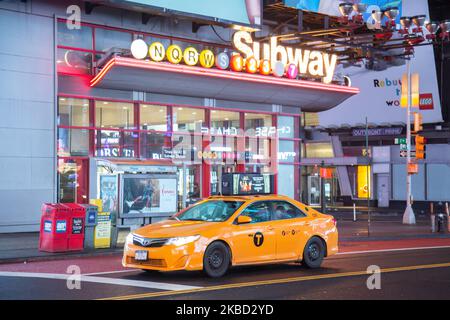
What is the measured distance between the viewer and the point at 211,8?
27.9 meters

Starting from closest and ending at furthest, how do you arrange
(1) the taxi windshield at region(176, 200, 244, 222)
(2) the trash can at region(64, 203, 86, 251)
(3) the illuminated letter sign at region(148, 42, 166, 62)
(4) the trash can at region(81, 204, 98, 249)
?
(1) the taxi windshield at region(176, 200, 244, 222) < (2) the trash can at region(64, 203, 86, 251) < (4) the trash can at region(81, 204, 98, 249) < (3) the illuminated letter sign at region(148, 42, 166, 62)

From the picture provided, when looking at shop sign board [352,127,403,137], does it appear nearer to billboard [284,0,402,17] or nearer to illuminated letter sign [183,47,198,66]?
billboard [284,0,402,17]

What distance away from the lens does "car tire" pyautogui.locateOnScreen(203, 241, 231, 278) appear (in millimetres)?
13367

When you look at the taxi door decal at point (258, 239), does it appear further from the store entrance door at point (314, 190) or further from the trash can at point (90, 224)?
the store entrance door at point (314, 190)

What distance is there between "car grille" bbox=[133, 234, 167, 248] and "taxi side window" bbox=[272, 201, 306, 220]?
279 centimetres

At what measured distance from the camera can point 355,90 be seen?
33.1 metres

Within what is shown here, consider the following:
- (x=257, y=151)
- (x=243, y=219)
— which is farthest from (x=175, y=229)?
(x=257, y=151)

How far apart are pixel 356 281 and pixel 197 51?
16660 millimetres

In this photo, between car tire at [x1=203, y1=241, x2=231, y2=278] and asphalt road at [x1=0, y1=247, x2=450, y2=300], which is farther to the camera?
car tire at [x1=203, y1=241, x2=231, y2=278]

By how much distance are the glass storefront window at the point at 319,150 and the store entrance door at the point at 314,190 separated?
3982 millimetres

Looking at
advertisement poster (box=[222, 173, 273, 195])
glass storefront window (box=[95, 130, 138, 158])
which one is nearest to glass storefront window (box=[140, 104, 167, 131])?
glass storefront window (box=[95, 130, 138, 158])

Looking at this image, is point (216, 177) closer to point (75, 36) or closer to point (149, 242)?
point (75, 36)
